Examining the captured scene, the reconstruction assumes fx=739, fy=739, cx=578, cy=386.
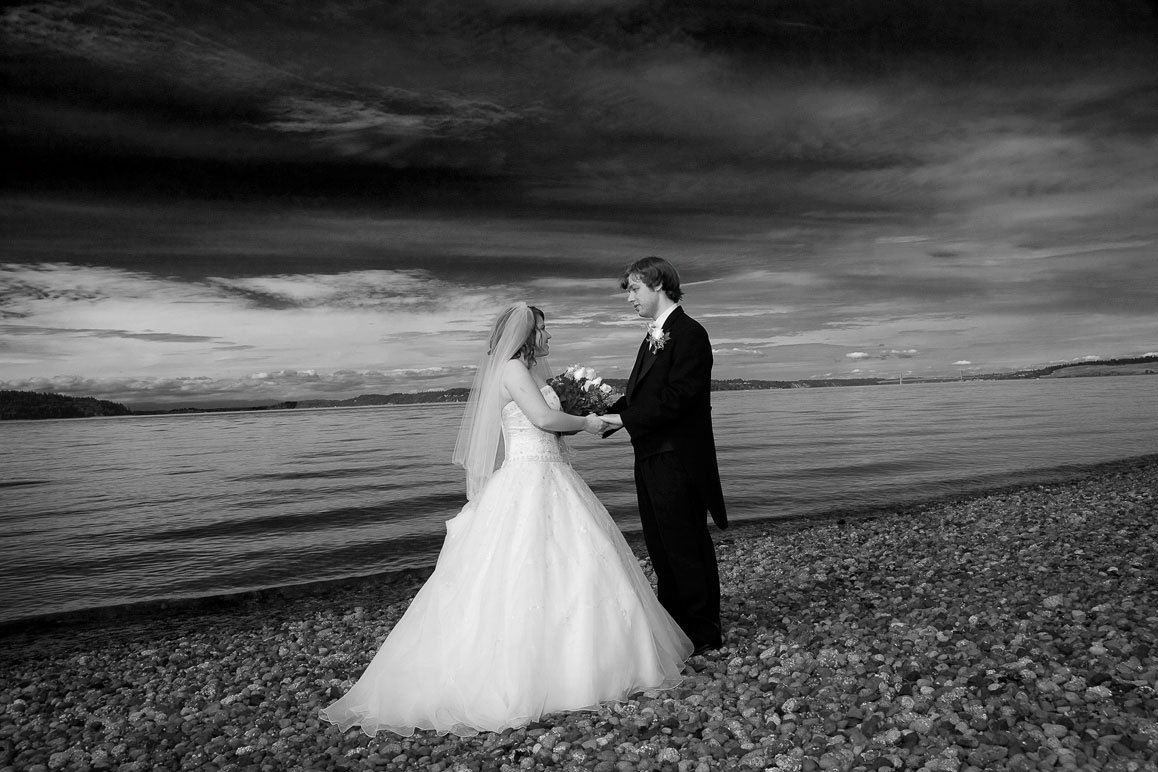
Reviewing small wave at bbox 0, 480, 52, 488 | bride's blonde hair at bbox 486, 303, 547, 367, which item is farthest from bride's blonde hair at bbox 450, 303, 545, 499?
small wave at bbox 0, 480, 52, 488

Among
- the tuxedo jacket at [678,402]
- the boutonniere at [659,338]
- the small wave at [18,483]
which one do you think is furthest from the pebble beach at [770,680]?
the small wave at [18,483]

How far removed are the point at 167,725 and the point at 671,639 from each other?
14.8 feet

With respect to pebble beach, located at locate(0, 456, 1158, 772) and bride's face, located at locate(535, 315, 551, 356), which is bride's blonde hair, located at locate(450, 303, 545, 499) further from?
pebble beach, located at locate(0, 456, 1158, 772)

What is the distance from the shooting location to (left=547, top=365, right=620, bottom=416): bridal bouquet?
6.52m

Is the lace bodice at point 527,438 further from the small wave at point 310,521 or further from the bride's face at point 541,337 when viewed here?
the small wave at point 310,521

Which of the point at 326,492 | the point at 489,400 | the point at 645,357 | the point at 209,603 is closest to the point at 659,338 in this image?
the point at 645,357

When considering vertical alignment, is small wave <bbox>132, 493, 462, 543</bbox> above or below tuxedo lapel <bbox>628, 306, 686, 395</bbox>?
below

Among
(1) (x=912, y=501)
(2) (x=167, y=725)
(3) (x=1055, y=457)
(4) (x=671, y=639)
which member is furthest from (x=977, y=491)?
(2) (x=167, y=725)

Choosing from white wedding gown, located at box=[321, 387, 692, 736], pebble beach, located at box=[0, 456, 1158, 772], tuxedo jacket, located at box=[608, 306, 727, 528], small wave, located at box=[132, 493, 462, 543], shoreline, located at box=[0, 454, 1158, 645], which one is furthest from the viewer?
small wave, located at box=[132, 493, 462, 543]

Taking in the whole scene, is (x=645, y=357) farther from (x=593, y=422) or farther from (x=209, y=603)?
(x=209, y=603)

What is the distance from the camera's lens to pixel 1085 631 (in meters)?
6.07

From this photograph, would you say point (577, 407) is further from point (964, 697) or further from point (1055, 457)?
point (1055, 457)

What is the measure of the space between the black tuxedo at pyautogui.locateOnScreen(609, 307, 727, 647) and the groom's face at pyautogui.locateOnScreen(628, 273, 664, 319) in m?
0.18

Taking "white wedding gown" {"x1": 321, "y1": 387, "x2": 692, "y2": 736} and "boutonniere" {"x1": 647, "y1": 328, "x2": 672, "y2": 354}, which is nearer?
"white wedding gown" {"x1": 321, "y1": 387, "x2": 692, "y2": 736}
